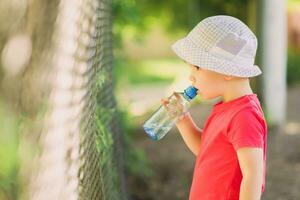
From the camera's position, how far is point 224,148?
2586mm

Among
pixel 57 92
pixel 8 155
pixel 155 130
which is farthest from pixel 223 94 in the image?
pixel 8 155

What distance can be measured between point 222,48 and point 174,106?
0.38 metres

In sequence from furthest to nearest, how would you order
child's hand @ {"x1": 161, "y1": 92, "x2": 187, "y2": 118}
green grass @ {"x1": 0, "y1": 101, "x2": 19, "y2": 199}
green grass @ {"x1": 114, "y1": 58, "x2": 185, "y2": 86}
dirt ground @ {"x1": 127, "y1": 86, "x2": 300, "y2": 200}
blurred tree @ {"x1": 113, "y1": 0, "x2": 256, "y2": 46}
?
green grass @ {"x1": 114, "y1": 58, "x2": 185, "y2": 86} → blurred tree @ {"x1": 113, "y1": 0, "x2": 256, "y2": 46} → dirt ground @ {"x1": 127, "y1": 86, "x2": 300, "y2": 200} → child's hand @ {"x1": 161, "y1": 92, "x2": 187, "y2": 118} → green grass @ {"x1": 0, "y1": 101, "x2": 19, "y2": 199}

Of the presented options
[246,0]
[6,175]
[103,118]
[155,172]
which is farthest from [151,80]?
[6,175]

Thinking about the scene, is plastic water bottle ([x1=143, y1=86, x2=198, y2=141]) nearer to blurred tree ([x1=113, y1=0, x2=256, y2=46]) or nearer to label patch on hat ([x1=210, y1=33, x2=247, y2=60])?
label patch on hat ([x1=210, y1=33, x2=247, y2=60])

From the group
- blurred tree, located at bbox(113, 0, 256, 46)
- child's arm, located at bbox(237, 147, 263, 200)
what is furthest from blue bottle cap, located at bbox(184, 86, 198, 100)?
blurred tree, located at bbox(113, 0, 256, 46)

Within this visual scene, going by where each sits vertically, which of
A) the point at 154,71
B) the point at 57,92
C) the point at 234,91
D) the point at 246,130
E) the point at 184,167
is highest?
the point at 57,92

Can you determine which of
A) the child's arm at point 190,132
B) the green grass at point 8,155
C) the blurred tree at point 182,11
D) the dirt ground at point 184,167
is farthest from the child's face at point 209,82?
the blurred tree at point 182,11

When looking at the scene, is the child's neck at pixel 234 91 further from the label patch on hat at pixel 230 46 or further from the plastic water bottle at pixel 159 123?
the plastic water bottle at pixel 159 123

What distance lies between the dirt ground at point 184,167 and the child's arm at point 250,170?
8.12ft

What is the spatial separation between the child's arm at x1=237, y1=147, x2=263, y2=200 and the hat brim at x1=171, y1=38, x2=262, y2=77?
1.04ft

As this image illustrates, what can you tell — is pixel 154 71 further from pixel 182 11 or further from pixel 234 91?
pixel 234 91

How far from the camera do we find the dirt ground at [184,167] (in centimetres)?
516

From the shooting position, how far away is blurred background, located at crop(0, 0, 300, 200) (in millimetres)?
2068
